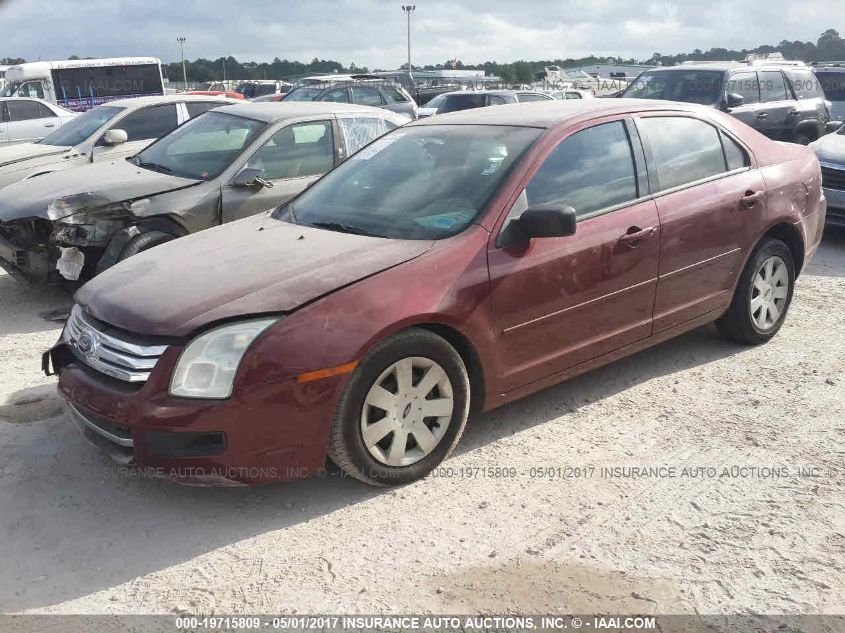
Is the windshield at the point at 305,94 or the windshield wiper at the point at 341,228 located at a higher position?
the windshield wiper at the point at 341,228

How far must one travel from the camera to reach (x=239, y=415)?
319 centimetres

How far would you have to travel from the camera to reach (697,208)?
468cm

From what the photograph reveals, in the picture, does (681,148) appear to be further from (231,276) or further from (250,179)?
(250,179)

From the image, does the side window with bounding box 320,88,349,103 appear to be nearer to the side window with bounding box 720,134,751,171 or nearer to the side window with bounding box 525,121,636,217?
the side window with bounding box 720,134,751,171

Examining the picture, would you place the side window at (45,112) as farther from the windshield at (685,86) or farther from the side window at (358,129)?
the windshield at (685,86)

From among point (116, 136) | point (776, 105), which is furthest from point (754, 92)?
point (116, 136)

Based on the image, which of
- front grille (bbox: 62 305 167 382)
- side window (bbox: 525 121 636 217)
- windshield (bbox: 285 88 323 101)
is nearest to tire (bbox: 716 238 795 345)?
side window (bbox: 525 121 636 217)

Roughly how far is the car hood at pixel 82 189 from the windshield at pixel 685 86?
26.7 ft

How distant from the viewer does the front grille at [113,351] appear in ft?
10.7

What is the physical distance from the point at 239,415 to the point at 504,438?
4.97 feet

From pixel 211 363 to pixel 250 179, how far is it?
12.3 ft

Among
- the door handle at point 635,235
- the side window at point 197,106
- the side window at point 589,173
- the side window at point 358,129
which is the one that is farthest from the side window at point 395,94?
the door handle at point 635,235

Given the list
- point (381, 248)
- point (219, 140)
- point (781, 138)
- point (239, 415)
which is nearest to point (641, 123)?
point (381, 248)

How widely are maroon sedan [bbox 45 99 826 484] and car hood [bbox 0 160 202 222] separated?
228cm
